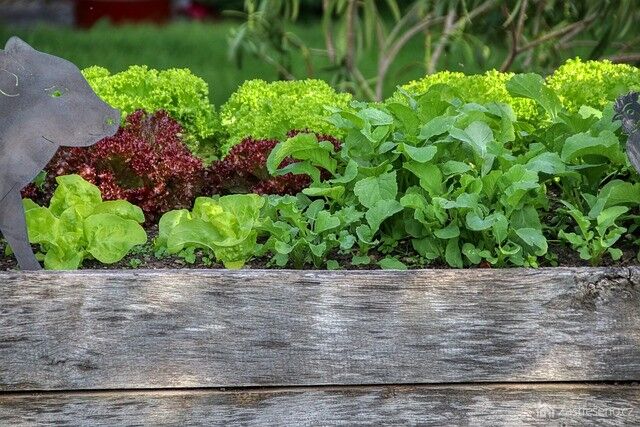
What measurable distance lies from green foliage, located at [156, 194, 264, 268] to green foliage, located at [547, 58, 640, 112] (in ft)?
3.18

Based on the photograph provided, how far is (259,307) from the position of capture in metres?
2.14

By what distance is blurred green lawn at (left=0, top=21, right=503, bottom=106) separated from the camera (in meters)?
6.68

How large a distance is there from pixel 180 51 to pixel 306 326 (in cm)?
635

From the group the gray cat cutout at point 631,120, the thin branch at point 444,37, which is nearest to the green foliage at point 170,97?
the gray cat cutout at point 631,120

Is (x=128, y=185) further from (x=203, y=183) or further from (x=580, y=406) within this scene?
(x=580, y=406)

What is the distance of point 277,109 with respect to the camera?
2.87 metres

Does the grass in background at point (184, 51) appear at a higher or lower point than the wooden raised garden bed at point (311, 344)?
lower

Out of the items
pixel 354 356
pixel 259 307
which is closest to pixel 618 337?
pixel 354 356

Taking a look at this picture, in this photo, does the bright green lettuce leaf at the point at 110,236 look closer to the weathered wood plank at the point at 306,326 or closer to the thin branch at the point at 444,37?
the weathered wood plank at the point at 306,326

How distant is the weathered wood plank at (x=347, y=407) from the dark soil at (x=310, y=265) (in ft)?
0.93

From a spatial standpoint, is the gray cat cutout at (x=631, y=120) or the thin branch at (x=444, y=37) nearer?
the gray cat cutout at (x=631, y=120)

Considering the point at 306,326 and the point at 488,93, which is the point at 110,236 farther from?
the point at 488,93

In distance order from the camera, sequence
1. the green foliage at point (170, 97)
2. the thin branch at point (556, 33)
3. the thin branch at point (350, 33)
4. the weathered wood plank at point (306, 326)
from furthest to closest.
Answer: the thin branch at point (350, 33) < the thin branch at point (556, 33) < the green foliage at point (170, 97) < the weathered wood plank at point (306, 326)

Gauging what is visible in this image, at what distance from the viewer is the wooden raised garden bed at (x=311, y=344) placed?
2.13 meters
